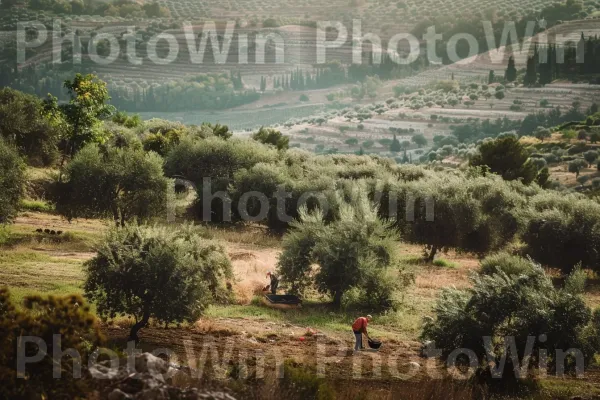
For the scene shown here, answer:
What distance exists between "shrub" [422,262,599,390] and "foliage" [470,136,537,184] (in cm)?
4932

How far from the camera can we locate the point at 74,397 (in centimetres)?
1345

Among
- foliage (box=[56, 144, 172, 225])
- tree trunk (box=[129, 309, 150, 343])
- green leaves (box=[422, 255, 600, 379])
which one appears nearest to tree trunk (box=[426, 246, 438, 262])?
foliage (box=[56, 144, 172, 225])

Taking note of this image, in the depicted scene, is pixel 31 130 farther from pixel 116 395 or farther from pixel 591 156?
pixel 591 156

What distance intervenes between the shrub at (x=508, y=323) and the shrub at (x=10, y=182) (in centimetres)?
2034

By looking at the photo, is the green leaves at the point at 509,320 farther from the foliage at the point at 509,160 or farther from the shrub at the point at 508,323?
the foliage at the point at 509,160

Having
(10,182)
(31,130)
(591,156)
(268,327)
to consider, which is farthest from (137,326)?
(591,156)

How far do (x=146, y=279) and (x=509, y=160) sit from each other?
55740 mm

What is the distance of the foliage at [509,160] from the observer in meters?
70.9

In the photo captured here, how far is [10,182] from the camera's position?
34.8 meters

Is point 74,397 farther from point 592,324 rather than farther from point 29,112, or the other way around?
point 29,112

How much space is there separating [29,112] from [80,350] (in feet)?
153

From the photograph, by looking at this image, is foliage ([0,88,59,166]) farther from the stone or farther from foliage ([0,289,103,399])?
the stone

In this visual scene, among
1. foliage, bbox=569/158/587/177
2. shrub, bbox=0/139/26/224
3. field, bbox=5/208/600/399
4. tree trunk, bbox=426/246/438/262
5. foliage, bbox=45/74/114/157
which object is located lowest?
tree trunk, bbox=426/246/438/262

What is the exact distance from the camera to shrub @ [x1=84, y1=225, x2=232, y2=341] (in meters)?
22.3
